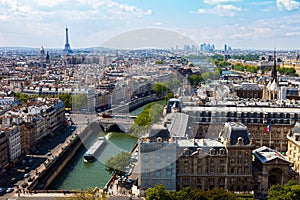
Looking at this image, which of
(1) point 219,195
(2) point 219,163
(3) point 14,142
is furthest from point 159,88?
(1) point 219,195

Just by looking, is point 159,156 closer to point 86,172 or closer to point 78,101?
point 86,172

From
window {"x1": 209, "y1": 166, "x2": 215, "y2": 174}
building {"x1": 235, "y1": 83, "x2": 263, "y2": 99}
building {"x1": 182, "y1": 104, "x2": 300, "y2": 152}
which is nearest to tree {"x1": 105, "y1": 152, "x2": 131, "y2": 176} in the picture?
window {"x1": 209, "y1": 166, "x2": 215, "y2": 174}

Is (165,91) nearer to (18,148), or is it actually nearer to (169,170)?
(18,148)

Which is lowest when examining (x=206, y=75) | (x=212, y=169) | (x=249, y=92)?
(x=212, y=169)

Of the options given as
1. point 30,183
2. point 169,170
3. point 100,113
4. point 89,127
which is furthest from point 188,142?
point 100,113

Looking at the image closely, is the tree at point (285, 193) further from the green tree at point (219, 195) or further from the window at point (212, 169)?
the window at point (212, 169)
